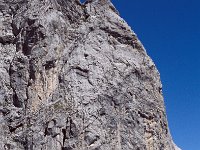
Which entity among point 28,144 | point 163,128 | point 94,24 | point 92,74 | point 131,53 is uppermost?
point 94,24

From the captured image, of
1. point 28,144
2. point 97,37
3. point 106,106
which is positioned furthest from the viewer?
point 97,37

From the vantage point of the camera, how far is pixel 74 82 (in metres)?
31.5

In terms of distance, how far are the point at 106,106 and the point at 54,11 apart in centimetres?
1065

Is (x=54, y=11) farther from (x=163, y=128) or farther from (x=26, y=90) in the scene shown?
(x=163, y=128)

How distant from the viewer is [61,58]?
33156 millimetres

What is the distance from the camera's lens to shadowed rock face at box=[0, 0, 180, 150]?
29.4m

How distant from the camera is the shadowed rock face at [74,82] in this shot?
2936cm

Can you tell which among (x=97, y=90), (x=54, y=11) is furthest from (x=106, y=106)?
(x=54, y=11)

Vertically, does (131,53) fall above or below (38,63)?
above

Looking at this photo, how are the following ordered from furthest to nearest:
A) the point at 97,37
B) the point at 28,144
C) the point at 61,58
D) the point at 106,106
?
1. the point at 97,37
2. the point at 61,58
3. the point at 106,106
4. the point at 28,144

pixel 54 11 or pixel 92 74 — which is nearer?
pixel 92 74

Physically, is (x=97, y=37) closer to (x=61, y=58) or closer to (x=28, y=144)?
(x=61, y=58)

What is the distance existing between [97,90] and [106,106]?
158 centimetres

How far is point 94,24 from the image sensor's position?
120 ft
